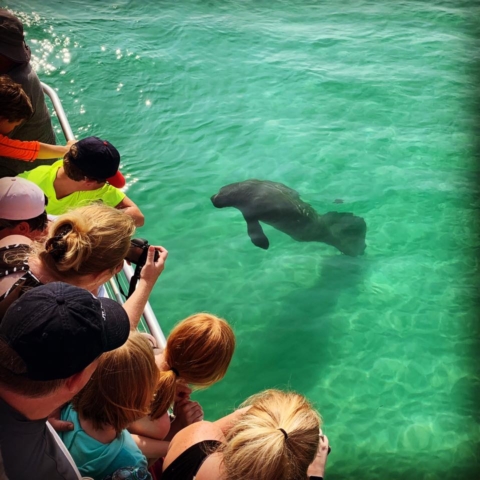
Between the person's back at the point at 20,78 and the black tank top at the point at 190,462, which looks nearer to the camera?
the black tank top at the point at 190,462

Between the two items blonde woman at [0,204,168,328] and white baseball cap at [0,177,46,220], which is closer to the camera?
blonde woman at [0,204,168,328]

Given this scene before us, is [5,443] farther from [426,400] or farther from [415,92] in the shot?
[415,92]

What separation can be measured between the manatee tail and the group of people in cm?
412

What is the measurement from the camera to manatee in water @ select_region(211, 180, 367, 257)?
24.2 ft

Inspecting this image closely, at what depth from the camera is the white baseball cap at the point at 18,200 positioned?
3.24 metres

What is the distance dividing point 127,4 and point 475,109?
313 inches

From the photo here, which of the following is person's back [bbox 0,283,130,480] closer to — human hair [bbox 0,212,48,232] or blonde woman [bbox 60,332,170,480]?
blonde woman [bbox 60,332,170,480]

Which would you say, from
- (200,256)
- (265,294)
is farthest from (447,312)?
(200,256)

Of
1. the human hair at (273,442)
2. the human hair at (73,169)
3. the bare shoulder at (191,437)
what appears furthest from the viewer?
the human hair at (73,169)

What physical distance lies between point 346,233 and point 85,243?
16.5ft

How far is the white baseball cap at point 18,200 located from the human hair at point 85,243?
1.11ft

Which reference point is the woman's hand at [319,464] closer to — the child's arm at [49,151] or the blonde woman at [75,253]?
the blonde woman at [75,253]

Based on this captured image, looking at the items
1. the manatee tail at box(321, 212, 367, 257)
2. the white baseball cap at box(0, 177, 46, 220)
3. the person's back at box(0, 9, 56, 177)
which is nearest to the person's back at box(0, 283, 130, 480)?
the white baseball cap at box(0, 177, 46, 220)

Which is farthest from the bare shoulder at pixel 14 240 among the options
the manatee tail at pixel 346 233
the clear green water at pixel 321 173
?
the manatee tail at pixel 346 233
